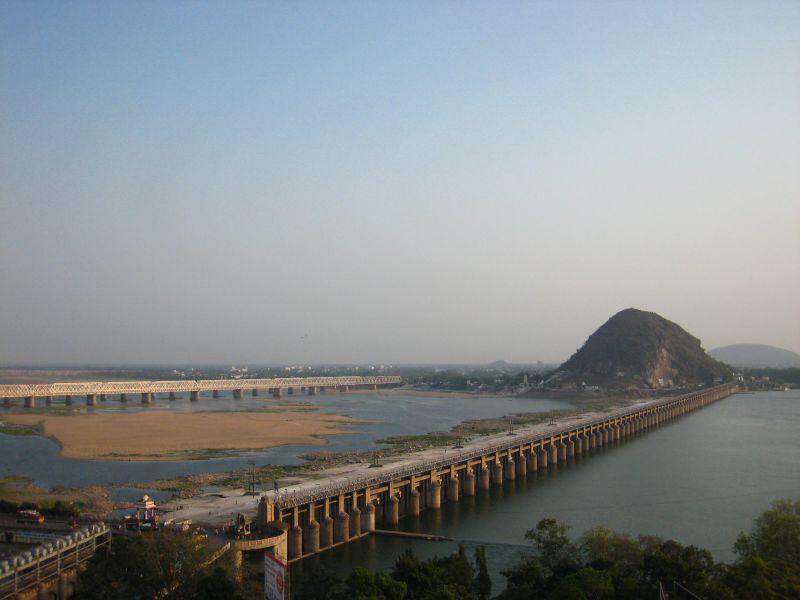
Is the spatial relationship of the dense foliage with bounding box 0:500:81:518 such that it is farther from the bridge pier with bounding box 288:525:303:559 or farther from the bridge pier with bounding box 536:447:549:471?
the bridge pier with bounding box 536:447:549:471

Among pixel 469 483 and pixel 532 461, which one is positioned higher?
pixel 469 483

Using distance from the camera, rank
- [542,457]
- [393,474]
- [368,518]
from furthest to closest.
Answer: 1. [542,457]
2. [393,474]
3. [368,518]

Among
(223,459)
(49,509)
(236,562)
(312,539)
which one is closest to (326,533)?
(312,539)

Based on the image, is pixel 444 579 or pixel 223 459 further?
pixel 223 459

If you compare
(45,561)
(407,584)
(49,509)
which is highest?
(45,561)

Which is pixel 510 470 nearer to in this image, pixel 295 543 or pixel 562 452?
pixel 562 452

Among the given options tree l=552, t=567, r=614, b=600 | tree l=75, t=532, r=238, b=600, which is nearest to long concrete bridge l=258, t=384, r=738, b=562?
tree l=75, t=532, r=238, b=600

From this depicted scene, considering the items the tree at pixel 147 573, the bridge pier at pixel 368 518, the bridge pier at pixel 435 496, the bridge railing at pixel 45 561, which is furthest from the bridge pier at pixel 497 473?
the tree at pixel 147 573
